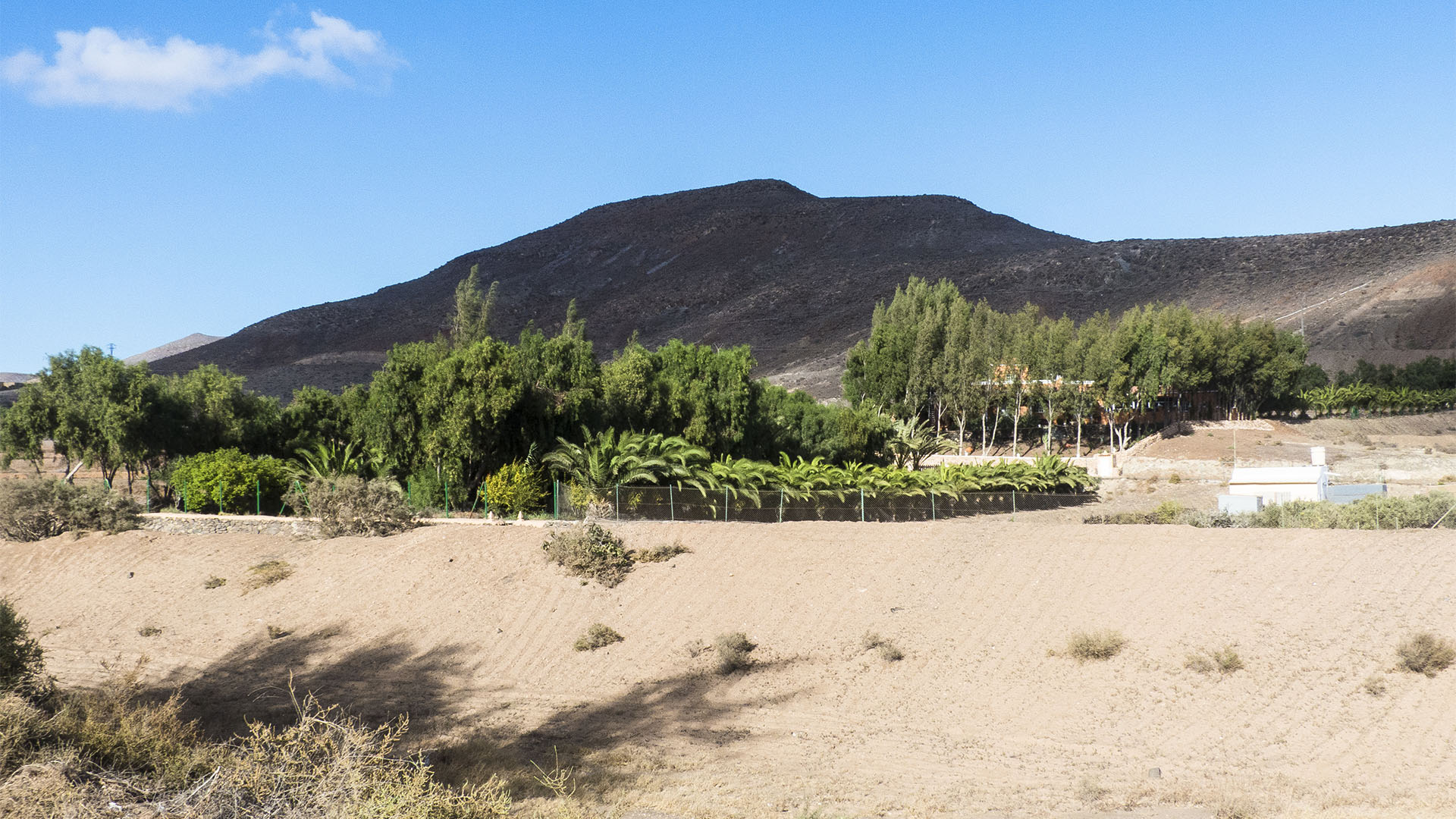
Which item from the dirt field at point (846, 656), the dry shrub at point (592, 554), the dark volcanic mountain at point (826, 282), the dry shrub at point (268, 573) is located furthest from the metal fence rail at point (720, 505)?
the dark volcanic mountain at point (826, 282)

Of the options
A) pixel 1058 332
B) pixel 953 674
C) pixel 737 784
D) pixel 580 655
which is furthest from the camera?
pixel 1058 332

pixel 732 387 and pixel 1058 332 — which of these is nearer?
pixel 732 387

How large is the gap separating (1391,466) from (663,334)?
10269cm

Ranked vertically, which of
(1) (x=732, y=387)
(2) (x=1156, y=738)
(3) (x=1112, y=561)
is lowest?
(2) (x=1156, y=738)

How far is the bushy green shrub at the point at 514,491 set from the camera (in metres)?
23.5

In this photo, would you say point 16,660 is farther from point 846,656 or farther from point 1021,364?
point 1021,364

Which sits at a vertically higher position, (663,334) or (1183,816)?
(663,334)

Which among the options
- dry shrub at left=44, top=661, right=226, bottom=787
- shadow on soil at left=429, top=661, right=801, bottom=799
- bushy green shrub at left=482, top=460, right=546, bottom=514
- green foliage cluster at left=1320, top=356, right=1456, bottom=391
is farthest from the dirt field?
green foliage cluster at left=1320, top=356, right=1456, bottom=391

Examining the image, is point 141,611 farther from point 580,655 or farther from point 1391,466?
point 1391,466

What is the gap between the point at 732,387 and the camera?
2989cm

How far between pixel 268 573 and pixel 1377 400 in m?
66.6

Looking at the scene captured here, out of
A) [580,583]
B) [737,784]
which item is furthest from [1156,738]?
[580,583]

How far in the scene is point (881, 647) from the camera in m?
17.1

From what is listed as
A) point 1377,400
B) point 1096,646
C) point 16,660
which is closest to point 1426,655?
point 1096,646
